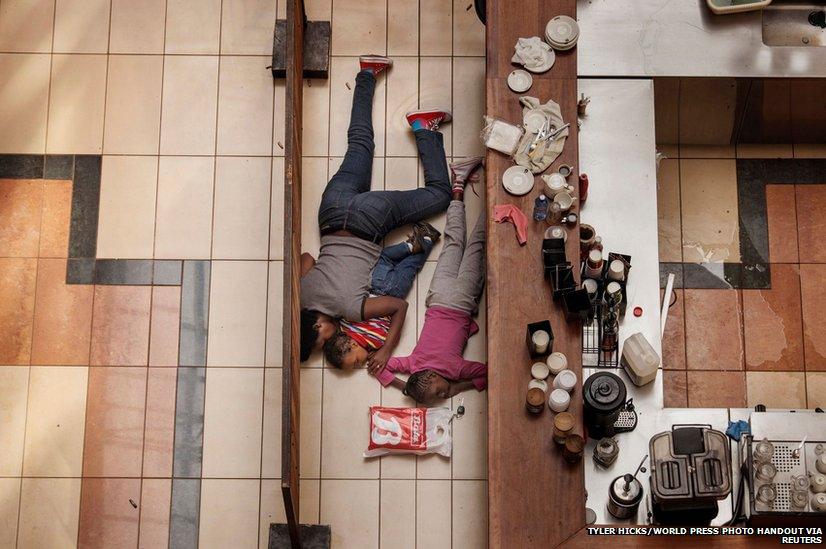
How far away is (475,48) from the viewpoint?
12.7 ft

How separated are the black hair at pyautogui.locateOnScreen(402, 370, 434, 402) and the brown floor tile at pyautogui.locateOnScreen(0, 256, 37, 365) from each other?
6.02 feet

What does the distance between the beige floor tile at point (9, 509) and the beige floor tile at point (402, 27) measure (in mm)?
2748

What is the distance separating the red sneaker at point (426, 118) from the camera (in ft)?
12.2

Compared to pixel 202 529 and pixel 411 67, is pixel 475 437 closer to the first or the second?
pixel 202 529

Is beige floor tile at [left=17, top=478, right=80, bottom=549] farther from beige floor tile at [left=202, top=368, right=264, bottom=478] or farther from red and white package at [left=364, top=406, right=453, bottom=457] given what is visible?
red and white package at [left=364, top=406, right=453, bottom=457]

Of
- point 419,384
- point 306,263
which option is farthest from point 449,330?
point 306,263

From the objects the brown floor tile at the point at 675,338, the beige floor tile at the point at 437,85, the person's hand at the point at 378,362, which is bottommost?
the person's hand at the point at 378,362

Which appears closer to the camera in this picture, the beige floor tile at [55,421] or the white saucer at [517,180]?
the white saucer at [517,180]

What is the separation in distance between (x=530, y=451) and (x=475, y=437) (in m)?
0.64

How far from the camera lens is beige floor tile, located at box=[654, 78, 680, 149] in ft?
11.2

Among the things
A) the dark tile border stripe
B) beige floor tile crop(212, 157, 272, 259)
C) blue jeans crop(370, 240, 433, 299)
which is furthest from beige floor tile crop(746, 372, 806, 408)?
beige floor tile crop(212, 157, 272, 259)

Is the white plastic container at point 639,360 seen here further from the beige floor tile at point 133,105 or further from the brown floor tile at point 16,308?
the brown floor tile at point 16,308

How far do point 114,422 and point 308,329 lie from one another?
102 centimetres

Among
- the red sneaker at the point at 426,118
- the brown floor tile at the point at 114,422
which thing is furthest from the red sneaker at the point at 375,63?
the brown floor tile at the point at 114,422
